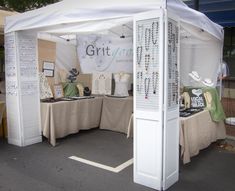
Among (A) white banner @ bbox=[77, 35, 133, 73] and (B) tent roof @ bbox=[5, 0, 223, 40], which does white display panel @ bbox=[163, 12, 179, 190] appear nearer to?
(B) tent roof @ bbox=[5, 0, 223, 40]

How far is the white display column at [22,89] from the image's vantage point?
507 centimetres

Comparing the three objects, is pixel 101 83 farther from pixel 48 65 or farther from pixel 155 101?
pixel 155 101

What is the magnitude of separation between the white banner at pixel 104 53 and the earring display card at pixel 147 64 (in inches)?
102

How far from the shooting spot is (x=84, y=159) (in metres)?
4.57

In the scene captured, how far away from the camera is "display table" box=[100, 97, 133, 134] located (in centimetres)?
608

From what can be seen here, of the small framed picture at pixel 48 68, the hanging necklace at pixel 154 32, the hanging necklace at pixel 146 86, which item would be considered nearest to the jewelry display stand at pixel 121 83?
the small framed picture at pixel 48 68

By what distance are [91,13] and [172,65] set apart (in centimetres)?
130

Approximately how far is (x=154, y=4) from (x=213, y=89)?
254 cm

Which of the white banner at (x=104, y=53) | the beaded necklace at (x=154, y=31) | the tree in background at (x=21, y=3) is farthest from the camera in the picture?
the tree in background at (x=21, y=3)

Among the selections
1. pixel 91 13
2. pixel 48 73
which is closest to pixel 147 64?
pixel 91 13

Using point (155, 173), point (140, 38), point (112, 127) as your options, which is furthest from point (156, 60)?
point (112, 127)

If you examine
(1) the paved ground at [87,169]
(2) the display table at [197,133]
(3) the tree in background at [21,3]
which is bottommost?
(1) the paved ground at [87,169]

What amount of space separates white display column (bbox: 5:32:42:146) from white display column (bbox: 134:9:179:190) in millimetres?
2493

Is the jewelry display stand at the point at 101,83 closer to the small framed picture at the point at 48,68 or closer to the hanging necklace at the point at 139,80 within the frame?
Answer: the small framed picture at the point at 48,68
